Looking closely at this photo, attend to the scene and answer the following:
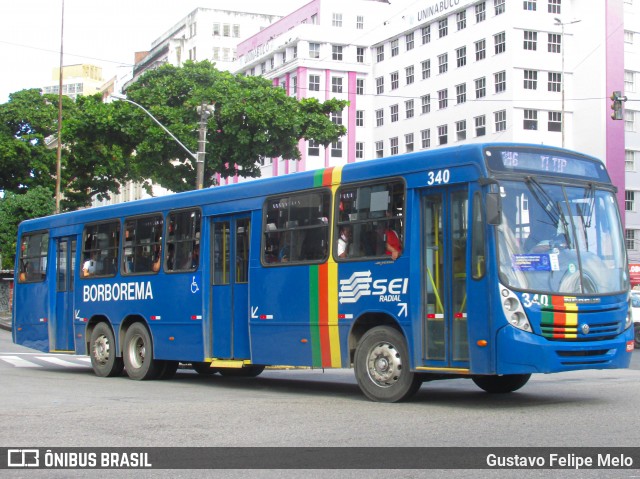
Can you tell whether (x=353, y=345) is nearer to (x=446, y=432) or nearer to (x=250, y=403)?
(x=250, y=403)

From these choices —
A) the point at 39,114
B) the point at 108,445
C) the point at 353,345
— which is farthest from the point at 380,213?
the point at 39,114

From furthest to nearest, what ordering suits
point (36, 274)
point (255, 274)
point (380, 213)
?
point (36, 274)
point (255, 274)
point (380, 213)

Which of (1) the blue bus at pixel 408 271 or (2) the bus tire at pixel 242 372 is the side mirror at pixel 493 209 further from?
(2) the bus tire at pixel 242 372

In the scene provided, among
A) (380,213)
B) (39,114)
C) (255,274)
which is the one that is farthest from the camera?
(39,114)

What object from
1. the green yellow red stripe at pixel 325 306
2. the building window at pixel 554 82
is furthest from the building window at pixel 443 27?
the green yellow red stripe at pixel 325 306

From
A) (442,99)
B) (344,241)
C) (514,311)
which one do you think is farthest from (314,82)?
(514,311)

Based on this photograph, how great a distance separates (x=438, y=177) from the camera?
1198cm

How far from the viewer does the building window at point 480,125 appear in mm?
60656

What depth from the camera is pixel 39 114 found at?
184 ft

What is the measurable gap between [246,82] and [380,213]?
34.9 meters

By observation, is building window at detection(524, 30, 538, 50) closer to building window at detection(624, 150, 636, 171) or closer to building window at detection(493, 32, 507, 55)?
building window at detection(493, 32, 507, 55)

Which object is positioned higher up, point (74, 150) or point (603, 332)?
point (74, 150)

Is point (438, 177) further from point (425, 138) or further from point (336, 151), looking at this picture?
point (336, 151)

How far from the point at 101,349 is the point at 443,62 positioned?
4934 cm
